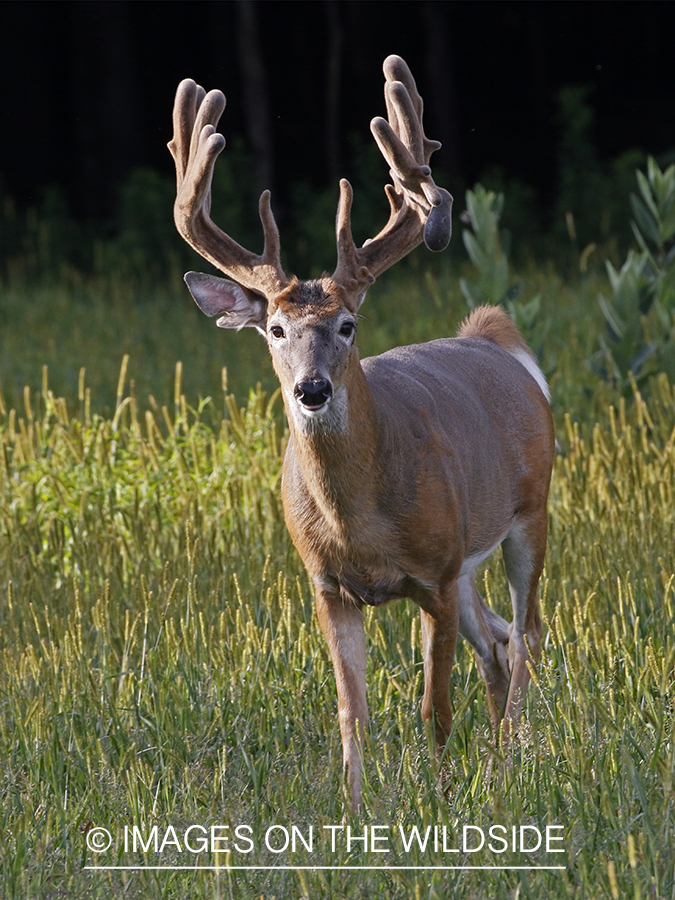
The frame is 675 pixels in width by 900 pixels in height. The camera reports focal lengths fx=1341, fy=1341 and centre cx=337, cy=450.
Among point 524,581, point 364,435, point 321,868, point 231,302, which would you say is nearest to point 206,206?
point 231,302

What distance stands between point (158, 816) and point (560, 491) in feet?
10.3

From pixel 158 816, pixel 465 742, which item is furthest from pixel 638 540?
pixel 158 816

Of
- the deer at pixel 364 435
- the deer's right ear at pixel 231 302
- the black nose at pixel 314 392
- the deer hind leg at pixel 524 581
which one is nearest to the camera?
the black nose at pixel 314 392

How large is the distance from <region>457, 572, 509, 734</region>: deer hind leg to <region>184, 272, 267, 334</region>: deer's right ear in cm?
122

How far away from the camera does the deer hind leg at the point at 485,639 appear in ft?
15.1

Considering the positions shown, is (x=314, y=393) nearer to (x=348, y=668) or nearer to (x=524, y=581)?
(x=348, y=668)

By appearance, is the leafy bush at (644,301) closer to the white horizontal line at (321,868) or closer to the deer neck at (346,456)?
the deer neck at (346,456)

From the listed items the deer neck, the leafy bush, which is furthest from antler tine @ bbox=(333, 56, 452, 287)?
the leafy bush

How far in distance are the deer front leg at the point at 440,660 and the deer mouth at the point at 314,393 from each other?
78 cm

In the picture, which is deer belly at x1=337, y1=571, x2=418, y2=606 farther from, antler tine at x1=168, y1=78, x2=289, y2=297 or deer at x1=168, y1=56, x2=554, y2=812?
antler tine at x1=168, y1=78, x2=289, y2=297

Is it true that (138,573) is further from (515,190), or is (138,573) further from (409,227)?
(515,190)

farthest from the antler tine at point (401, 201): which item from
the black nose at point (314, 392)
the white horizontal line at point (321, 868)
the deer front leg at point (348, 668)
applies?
the white horizontal line at point (321, 868)

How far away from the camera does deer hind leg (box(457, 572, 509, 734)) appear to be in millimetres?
4594

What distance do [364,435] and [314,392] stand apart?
0.39 metres
